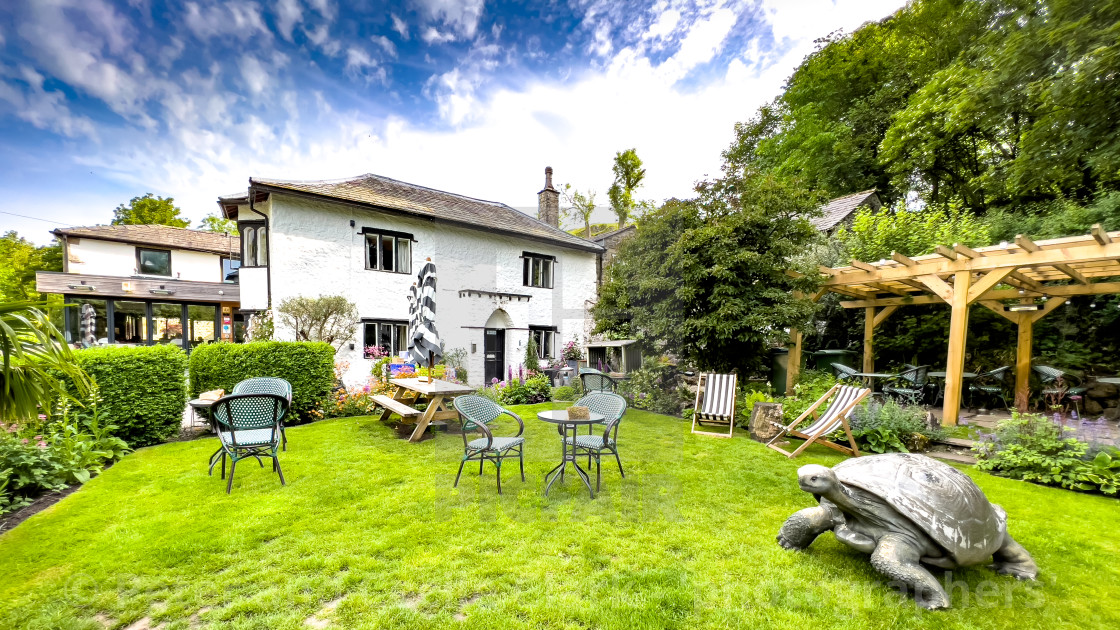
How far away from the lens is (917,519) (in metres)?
2.77

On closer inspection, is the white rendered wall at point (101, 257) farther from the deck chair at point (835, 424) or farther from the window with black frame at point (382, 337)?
the deck chair at point (835, 424)

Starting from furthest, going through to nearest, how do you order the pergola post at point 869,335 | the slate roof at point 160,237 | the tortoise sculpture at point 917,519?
the slate roof at point 160,237 < the pergola post at point 869,335 < the tortoise sculpture at point 917,519

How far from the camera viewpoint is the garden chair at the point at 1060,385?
7461 millimetres

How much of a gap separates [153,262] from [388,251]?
17.8 m

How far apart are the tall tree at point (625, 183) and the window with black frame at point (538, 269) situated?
14.4m

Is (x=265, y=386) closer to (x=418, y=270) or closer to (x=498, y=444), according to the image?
(x=498, y=444)

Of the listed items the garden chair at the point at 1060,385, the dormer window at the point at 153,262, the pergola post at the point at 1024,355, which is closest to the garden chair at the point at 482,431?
the garden chair at the point at 1060,385

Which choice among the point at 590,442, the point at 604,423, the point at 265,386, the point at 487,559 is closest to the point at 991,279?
the point at 604,423

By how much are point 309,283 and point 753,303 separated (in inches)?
443

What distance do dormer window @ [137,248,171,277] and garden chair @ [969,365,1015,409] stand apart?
32484 millimetres

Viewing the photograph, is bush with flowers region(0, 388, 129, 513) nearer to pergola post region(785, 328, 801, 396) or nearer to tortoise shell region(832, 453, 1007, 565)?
tortoise shell region(832, 453, 1007, 565)

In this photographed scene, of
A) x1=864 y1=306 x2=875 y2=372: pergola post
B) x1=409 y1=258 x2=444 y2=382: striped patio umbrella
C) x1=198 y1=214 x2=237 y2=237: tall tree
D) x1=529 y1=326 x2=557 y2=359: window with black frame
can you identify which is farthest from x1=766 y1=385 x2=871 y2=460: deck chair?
x1=198 y1=214 x2=237 y2=237: tall tree

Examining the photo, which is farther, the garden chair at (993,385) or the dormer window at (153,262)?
the dormer window at (153,262)

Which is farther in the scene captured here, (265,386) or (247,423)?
(265,386)
